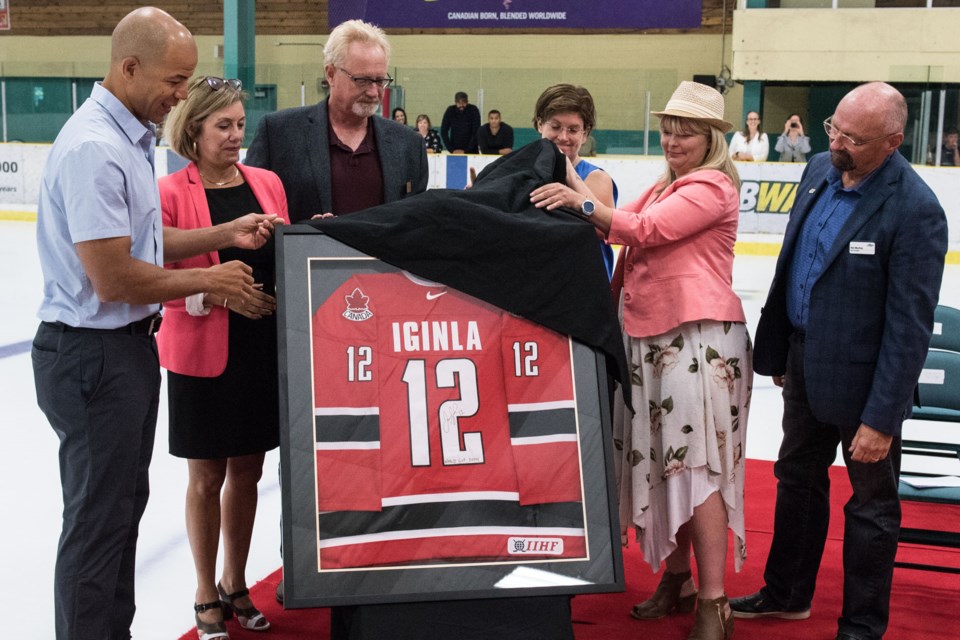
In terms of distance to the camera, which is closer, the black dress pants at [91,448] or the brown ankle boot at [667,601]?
the black dress pants at [91,448]

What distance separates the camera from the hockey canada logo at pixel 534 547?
2.19 meters

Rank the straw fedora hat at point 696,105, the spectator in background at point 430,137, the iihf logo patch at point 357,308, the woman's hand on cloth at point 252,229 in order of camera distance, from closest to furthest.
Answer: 1. the iihf logo patch at point 357,308
2. the woman's hand on cloth at point 252,229
3. the straw fedora hat at point 696,105
4. the spectator in background at point 430,137

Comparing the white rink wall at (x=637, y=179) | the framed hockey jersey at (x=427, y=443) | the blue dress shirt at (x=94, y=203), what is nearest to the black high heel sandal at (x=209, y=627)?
the framed hockey jersey at (x=427, y=443)

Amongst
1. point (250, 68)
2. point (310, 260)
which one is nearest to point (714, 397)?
point (310, 260)

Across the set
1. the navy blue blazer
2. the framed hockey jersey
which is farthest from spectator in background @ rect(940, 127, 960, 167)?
the framed hockey jersey

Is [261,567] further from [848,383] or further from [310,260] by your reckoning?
[848,383]

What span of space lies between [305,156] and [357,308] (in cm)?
70

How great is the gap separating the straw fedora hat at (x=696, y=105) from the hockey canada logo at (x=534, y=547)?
1.11m

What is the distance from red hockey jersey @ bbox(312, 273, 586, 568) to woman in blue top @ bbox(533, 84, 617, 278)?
64 cm

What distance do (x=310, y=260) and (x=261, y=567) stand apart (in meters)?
1.40

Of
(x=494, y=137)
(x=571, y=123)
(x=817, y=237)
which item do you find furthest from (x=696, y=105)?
(x=494, y=137)

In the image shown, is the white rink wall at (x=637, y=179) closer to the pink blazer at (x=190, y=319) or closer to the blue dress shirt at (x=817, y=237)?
the blue dress shirt at (x=817, y=237)

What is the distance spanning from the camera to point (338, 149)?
2840 mm

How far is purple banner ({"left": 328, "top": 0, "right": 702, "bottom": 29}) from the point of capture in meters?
14.9
